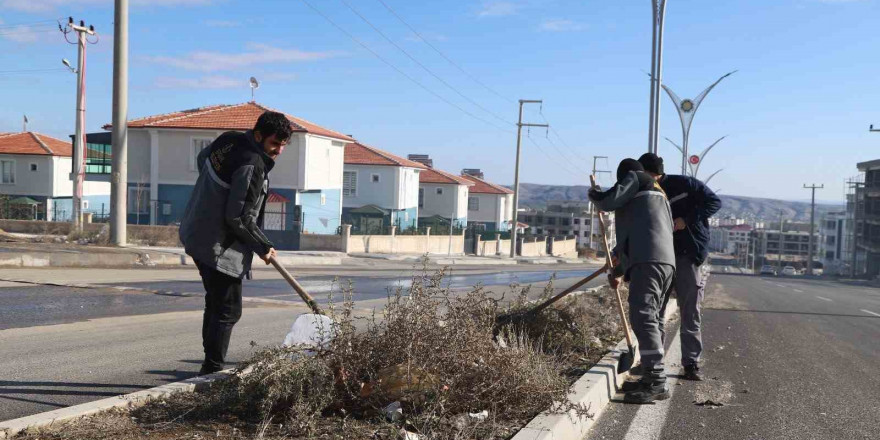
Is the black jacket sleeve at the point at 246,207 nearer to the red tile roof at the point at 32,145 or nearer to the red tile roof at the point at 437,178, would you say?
the red tile roof at the point at 32,145

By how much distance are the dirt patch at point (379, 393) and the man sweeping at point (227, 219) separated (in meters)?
0.71

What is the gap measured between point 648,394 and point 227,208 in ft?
10.5

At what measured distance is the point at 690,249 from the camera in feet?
22.3

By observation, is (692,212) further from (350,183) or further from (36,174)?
(36,174)

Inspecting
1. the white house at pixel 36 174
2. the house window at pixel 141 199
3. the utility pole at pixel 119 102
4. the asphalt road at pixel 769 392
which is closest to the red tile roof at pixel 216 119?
the house window at pixel 141 199

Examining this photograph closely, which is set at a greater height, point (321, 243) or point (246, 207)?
point (246, 207)

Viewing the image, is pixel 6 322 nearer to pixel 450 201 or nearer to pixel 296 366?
pixel 296 366

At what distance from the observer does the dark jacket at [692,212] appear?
268 inches

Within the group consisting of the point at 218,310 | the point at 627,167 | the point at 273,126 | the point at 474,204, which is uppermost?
the point at 273,126

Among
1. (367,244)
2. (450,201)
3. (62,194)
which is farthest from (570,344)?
(450,201)

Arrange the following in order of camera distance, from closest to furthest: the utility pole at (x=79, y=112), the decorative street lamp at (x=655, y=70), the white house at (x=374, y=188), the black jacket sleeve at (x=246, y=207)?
the black jacket sleeve at (x=246, y=207), the decorative street lamp at (x=655, y=70), the utility pole at (x=79, y=112), the white house at (x=374, y=188)

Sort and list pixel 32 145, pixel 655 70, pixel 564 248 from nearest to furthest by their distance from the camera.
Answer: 1. pixel 655 70
2. pixel 32 145
3. pixel 564 248

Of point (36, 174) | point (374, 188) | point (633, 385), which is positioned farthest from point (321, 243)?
Answer: point (633, 385)

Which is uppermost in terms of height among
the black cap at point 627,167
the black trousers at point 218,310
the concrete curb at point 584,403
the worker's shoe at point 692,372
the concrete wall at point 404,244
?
the black cap at point 627,167
